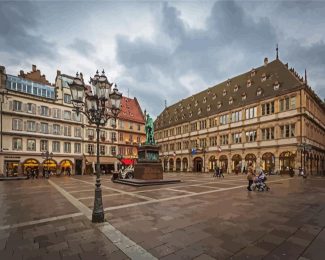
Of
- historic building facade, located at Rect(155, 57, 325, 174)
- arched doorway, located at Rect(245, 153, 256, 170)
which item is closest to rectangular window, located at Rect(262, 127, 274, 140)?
historic building facade, located at Rect(155, 57, 325, 174)

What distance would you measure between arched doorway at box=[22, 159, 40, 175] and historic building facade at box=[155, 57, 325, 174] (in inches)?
1138

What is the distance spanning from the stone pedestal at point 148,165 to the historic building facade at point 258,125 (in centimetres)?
1899

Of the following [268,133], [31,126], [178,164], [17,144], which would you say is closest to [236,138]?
[268,133]

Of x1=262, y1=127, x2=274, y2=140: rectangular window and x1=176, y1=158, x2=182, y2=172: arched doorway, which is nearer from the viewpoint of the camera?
x1=262, y1=127, x2=274, y2=140: rectangular window

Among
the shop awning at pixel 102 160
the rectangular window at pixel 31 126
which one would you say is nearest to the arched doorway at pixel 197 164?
the shop awning at pixel 102 160

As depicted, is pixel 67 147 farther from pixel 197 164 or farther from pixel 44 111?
pixel 197 164

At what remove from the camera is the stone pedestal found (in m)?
18.7

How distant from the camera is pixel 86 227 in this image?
6.29 meters

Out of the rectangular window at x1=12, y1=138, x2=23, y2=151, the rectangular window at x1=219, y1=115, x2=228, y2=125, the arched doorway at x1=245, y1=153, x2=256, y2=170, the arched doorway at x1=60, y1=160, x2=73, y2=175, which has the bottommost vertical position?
the arched doorway at x1=60, y1=160, x2=73, y2=175

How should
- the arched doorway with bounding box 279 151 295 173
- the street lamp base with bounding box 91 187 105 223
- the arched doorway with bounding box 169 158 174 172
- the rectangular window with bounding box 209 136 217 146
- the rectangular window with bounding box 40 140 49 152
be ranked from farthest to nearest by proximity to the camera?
the arched doorway with bounding box 169 158 174 172, the rectangular window with bounding box 209 136 217 146, the rectangular window with bounding box 40 140 49 152, the arched doorway with bounding box 279 151 295 173, the street lamp base with bounding box 91 187 105 223

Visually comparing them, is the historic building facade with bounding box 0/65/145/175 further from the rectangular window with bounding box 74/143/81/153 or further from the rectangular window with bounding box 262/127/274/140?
the rectangular window with bounding box 262/127/274/140

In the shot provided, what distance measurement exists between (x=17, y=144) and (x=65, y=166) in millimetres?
8541

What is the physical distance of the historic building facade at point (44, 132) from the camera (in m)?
31.9

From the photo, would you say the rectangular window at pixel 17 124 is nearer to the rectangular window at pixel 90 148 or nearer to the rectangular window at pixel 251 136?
the rectangular window at pixel 90 148
